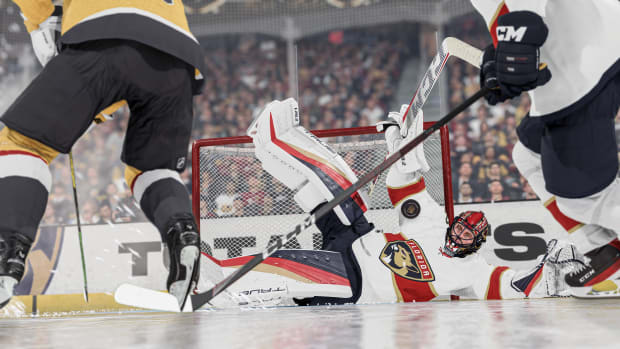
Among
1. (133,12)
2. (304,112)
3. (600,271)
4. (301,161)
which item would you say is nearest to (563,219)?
(600,271)

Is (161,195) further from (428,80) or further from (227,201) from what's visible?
(227,201)

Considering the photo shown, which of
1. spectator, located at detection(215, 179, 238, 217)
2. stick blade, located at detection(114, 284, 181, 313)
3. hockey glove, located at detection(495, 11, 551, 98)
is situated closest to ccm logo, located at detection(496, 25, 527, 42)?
hockey glove, located at detection(495, 11, 551, 98)

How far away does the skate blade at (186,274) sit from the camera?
1.16 m

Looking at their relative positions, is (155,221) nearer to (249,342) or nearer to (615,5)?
(249,342)

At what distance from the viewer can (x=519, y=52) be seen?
4.28 ft

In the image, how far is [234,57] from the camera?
7.24 m

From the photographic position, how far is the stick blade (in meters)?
1.27

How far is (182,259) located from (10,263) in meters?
0.34

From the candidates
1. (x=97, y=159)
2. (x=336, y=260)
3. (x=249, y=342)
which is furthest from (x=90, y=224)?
(x=249, y=342)

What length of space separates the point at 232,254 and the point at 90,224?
4.67ft

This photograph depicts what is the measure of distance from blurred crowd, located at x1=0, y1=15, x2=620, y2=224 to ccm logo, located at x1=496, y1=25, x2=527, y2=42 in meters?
1.97

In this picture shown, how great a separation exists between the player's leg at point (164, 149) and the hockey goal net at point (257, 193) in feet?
5.73

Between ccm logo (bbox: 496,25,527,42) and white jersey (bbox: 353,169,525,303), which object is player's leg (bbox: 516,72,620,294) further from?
white jersey (bbox: 353,169,525,303)

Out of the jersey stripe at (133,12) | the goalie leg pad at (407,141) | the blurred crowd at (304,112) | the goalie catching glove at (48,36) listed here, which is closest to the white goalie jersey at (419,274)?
the goalie leg pad at (407,141)
